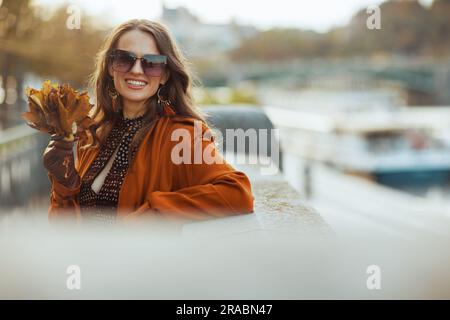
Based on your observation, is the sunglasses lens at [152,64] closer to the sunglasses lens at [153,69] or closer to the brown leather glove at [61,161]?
the sunglasses lens at [153,69]

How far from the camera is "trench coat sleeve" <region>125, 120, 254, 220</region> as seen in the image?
0.88 metres

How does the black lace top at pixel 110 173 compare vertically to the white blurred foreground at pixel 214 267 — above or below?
above

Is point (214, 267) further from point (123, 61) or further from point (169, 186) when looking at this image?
point (123, 61)

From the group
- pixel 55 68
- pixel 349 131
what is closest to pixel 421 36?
pixel 349 131

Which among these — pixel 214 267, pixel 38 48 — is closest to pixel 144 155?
pixel 214 267

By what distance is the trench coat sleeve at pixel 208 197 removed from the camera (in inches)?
34.6

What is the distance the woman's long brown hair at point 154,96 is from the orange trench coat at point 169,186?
0.03 meters

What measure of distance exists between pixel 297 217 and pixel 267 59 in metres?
26.5

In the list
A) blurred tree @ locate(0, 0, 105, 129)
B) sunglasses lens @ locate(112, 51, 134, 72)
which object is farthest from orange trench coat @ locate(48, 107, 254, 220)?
blurred tree @ locate(0, 0, 105, 129)

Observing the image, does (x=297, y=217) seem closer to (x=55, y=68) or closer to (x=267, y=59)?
(x=55, y=68)

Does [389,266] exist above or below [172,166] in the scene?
below

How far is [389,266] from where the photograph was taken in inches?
35.9

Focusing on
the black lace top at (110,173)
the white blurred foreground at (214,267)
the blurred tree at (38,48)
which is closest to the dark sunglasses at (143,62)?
the black lace top at (110,173)

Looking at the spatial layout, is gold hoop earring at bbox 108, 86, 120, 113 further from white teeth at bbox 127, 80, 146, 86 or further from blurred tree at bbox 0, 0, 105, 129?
blurred tree at bbox 0, 0, 105, 129
